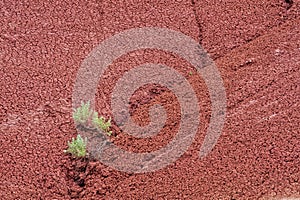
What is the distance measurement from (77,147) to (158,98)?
0.77 meters

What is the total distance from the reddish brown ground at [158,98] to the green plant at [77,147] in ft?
0.21

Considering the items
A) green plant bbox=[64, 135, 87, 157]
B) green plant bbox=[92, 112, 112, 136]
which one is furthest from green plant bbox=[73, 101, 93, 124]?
green plant bbox=[64, 135, 87, 157]

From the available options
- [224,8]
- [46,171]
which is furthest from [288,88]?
[46,171]

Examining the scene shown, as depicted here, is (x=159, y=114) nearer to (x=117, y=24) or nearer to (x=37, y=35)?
(x=117, y=24)

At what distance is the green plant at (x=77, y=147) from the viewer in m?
3.40

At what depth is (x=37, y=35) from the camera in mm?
4168

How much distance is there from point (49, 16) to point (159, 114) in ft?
4.71

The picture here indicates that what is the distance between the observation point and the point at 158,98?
3777 mm

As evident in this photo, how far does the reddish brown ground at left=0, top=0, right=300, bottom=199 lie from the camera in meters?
3.31

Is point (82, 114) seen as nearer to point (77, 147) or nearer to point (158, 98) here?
point (77, 147)

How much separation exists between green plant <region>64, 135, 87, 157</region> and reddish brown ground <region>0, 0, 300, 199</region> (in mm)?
65

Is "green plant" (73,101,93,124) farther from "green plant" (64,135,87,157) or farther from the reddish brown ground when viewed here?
"green plant" (64,135,87,157)

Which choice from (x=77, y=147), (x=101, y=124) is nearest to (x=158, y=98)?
(x=101, y=124)

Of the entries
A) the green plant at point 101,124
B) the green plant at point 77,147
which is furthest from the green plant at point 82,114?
the green plant at point 77,147
